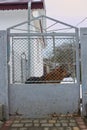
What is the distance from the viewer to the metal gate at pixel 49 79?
25.6ft

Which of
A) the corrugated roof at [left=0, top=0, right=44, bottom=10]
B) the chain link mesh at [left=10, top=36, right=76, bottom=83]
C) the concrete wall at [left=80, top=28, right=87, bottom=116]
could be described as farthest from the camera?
the corrugated roof at [left=0, top=0, right=44, bottom=10]

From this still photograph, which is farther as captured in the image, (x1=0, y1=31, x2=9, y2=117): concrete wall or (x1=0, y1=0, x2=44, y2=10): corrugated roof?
(x1=0, y1=0, x2=44, y2=10): corrugated roof

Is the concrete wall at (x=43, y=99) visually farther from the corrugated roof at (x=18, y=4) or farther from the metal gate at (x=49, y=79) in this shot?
the corrugated roof at (x=18, y=4)

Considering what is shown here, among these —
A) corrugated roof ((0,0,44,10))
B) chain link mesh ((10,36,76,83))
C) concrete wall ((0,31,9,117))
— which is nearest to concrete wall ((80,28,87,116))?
chain link mesh ((10,36,76,83))

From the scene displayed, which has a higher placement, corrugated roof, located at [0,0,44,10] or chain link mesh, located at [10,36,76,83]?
corrugated roof, located at [0,0,44,10]

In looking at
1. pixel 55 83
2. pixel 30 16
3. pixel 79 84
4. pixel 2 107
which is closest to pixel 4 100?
pixel 2 107

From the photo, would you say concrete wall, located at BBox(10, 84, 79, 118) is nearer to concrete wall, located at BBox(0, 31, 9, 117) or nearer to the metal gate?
the metal gate

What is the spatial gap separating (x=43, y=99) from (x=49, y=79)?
1.88 ft

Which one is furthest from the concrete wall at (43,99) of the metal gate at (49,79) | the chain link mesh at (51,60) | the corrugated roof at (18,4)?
the corrugated roof at (18,4)

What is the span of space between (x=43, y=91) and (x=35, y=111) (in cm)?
55

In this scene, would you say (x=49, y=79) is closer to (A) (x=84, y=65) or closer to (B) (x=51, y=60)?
(B) (x=51, y=60)

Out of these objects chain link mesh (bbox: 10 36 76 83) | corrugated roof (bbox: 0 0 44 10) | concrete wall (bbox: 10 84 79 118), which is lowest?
concrete wall (bbox: 10 84 79 118)

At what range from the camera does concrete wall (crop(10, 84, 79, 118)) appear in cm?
777

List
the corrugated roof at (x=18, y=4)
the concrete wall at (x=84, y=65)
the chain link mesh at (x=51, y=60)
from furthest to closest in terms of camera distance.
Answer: the corrugated roof at (x=18, y=4) → the chain link mesh at (x=51, y=60) → the concrete wall at (x=84, y=65)
